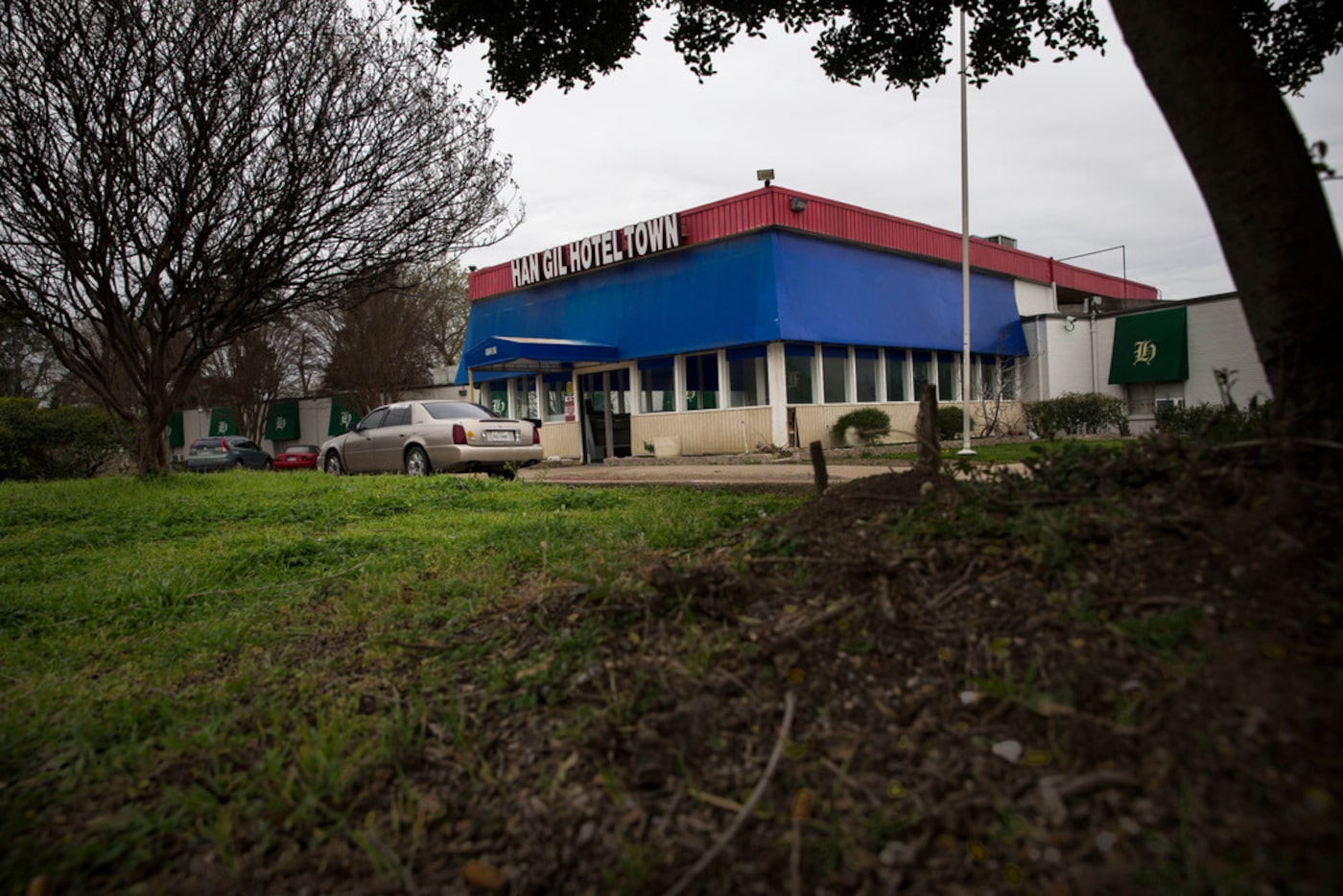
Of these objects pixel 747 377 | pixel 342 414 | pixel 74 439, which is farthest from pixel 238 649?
pixel 342 414

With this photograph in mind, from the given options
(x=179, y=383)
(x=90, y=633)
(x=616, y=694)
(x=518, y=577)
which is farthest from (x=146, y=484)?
(x=616, y=694)

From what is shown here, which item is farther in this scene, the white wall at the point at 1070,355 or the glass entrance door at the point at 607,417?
the white wall at the point at 1070,355

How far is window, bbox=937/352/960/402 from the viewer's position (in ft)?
74.1

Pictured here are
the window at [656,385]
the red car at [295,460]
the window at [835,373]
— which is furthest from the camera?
the red car at [295,460]

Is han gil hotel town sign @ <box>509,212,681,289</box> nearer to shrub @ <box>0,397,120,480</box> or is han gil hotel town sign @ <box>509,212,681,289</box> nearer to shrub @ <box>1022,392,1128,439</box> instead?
shrub @ <box>1022,392,1128,439</box>

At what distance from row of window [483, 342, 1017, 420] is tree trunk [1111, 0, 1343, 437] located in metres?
15.1

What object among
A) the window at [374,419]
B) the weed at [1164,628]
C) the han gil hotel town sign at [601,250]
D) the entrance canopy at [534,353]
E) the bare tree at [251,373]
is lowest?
the weed at [1164,628]

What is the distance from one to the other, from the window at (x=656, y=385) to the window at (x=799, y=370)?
309cm

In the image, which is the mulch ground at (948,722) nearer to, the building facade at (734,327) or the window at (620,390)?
the building facade at (734,327)

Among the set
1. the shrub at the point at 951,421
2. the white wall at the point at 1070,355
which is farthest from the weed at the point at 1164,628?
the white wall at the point at 1070,355

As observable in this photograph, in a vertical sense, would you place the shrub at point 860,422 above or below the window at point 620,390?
below

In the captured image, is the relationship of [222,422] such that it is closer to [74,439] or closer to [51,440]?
[74,439]

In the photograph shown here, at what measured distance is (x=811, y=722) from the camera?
2.27 metres

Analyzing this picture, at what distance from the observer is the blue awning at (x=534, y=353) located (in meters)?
18.1
